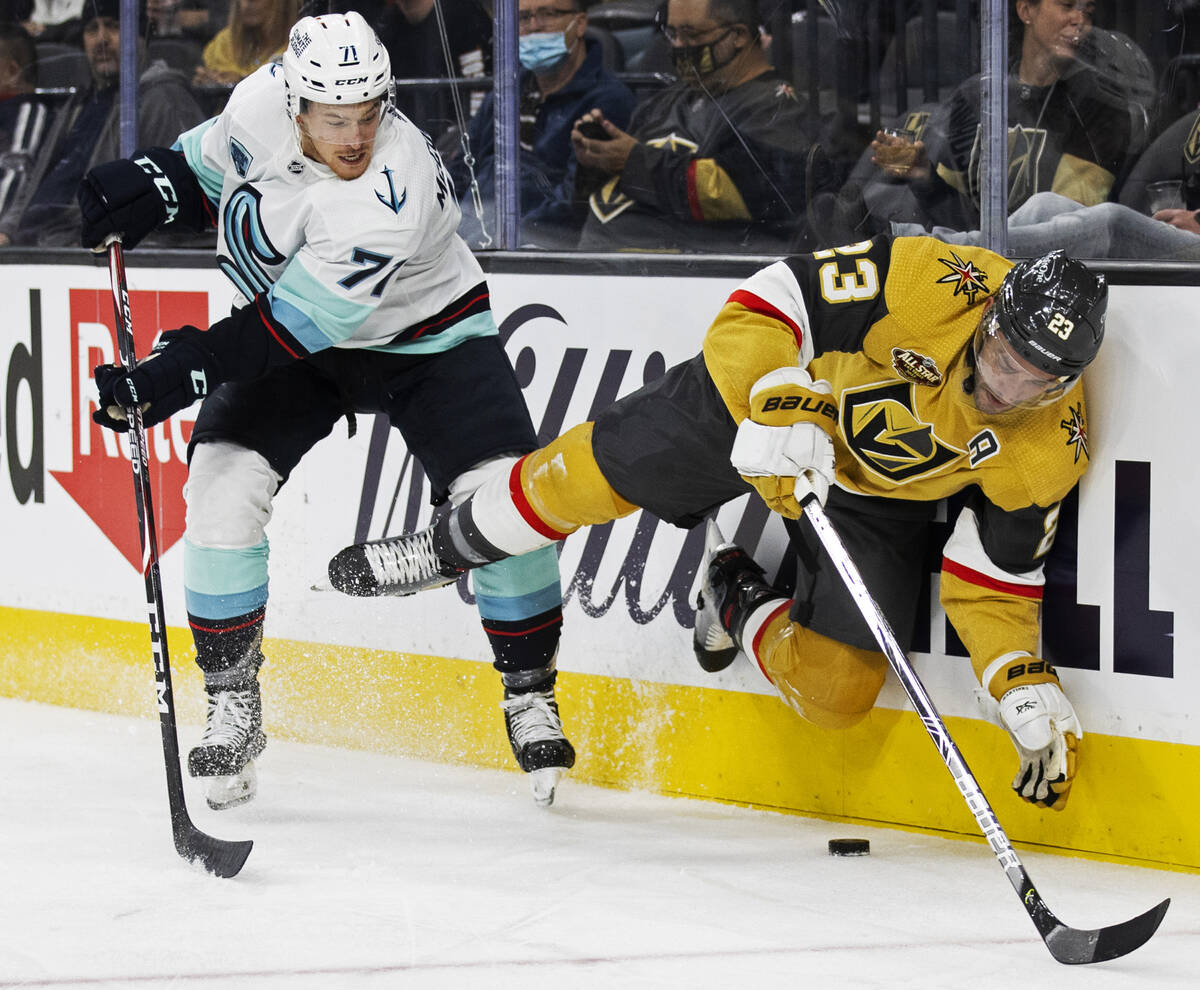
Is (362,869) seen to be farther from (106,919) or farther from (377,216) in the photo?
(377,216)

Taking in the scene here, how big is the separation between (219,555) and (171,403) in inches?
14.2

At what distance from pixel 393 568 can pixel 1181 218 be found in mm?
1479

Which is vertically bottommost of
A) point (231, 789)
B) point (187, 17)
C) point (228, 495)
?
point (231, 789)

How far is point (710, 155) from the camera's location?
127 inches

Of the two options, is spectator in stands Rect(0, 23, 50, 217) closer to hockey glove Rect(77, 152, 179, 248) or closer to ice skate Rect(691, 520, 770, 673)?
hockey glove Rect(77, 152, 179, 248)

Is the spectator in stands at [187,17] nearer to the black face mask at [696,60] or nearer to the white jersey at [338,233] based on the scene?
the white jersey at [338,233]

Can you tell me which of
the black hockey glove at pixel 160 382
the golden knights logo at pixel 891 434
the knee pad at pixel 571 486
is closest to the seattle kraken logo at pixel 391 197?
the black hockey glove at pixel 160 382

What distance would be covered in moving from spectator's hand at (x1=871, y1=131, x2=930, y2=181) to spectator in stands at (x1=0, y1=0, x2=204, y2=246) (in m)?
1.65

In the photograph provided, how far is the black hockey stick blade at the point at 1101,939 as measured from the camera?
7.52 feet

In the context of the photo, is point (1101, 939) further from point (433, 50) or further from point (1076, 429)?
point (433, 50)

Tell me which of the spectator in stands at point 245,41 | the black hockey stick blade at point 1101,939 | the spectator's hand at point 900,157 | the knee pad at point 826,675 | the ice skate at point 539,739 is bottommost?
the ice skate at point 539,739

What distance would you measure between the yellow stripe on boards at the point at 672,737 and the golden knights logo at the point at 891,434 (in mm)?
493

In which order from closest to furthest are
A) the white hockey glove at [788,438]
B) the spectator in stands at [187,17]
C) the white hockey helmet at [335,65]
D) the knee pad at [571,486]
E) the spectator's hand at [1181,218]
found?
1. the white hockey glove at [788,438]
2. the spectator's hand at [1181,218]
3. the white hockey helmet at [335,65]
4. the knee pad at [571,486]
5. the spectator in stands at [187,17]

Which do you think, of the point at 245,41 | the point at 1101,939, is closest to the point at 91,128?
the point at 245,41
